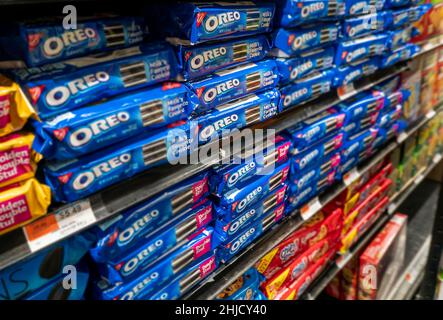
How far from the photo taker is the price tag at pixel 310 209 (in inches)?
60.5

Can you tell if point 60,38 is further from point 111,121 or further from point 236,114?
point 236,114

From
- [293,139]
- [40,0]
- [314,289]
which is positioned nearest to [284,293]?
[314,289]

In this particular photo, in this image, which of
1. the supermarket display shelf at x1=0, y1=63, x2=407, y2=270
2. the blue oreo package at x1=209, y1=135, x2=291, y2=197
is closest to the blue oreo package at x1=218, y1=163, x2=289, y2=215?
the blue oreo package at x1=209, y1=135, x2=291, y2=197

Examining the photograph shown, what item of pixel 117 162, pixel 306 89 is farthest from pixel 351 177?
pixel 117 162

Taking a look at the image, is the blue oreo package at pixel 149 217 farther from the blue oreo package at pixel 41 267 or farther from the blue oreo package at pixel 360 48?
the blue oreo package at pixel 360 48

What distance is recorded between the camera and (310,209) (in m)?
1.57

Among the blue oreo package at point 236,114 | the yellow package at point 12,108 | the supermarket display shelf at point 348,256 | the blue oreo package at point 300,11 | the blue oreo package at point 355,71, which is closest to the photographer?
the yellow package at point 12,108

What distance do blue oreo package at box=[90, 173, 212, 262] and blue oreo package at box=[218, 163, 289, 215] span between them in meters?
0.06

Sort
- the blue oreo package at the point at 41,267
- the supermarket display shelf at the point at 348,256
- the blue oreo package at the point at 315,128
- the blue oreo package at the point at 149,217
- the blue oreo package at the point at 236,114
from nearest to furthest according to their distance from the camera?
the blue oreo package at the point at 41,267, the blue oreo package at the point at 149,217, the blue oreo package at the point at 236,114, the blue oreo package at the point at 315,128, the supermarket display shelf at the point at 348,256

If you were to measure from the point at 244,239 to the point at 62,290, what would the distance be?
62 cm

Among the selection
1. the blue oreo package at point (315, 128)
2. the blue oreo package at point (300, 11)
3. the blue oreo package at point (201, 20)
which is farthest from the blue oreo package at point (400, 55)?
the blue oreo package at point (201, 20)

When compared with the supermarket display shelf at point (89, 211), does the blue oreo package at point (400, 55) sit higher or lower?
higher

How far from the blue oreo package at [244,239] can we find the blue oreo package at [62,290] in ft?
1.49
